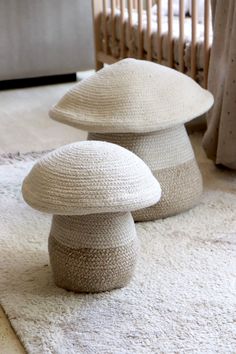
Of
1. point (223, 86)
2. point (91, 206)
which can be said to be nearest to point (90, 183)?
point (91, 206)

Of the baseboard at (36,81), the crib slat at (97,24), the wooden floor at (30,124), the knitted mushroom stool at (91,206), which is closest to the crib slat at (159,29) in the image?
the wooden floor at (30,124)

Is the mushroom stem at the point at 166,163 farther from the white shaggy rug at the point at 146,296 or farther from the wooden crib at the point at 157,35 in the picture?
the wooden crib at the point at 157,35

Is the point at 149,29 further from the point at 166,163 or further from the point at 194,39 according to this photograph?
the point at 166,163

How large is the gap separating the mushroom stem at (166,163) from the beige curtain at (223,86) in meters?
0.30

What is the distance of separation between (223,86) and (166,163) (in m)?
0.48

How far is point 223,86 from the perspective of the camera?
7.48 ft

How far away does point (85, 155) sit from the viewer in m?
1.52

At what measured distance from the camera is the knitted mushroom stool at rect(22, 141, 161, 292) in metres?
1.44

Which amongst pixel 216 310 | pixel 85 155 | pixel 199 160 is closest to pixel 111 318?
pixel 216 310

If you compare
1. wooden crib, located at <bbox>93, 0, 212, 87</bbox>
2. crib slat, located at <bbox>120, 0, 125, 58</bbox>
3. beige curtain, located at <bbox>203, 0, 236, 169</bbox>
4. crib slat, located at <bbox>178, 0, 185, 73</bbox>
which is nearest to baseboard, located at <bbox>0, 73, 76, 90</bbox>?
wooden crib, located at <bbox>93, 0, 212, 87</bbox>

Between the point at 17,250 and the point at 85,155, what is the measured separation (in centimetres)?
40

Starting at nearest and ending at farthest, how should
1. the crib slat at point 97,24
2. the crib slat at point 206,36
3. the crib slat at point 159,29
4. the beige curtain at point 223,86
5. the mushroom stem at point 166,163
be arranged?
the mushroom stem at point 166,163, the beige curtain at point 223,86, the crib slat at point 206,36, the crib slat at point 159,29, the crib slat at point 97,24

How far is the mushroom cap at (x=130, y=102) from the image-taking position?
5.94 feet

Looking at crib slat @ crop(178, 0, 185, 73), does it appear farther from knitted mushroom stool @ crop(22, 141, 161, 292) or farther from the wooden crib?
knitted mushroom stool @ crop(22, 141, 161, 292)
